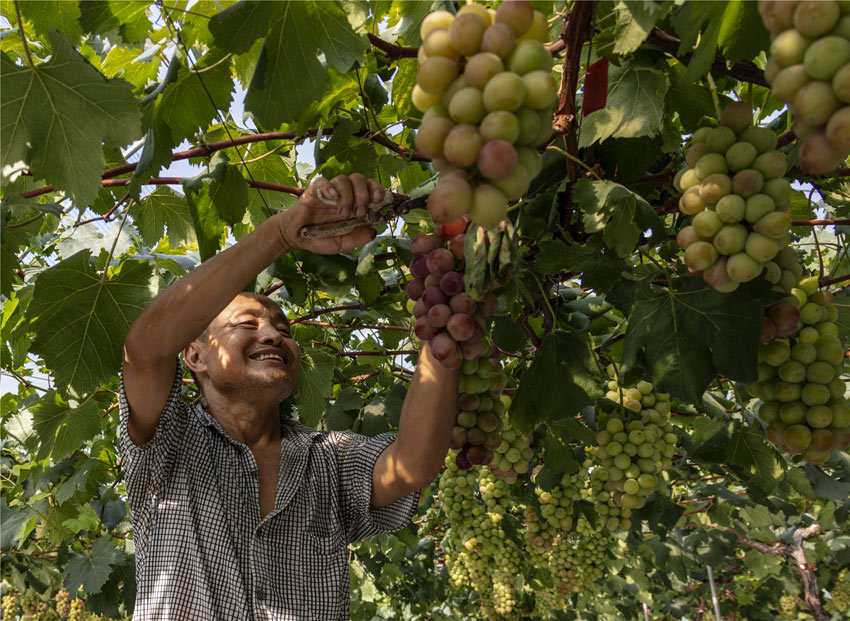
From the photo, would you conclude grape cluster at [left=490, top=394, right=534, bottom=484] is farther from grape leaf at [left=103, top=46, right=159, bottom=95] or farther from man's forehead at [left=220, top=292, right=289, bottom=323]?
grape leaf at [left=103, top=46, right=159, bottom=95]

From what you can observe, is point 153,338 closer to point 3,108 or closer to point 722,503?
point 3,108

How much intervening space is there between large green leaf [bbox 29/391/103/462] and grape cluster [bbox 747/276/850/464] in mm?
2712

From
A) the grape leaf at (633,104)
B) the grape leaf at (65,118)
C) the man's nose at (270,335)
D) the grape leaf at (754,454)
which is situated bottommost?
the grape leaf at (754,454)

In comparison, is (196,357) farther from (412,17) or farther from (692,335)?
(692,335)

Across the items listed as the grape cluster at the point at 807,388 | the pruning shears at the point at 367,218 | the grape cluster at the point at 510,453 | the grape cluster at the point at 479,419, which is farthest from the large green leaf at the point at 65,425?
the grape cluster at the point at 807,388

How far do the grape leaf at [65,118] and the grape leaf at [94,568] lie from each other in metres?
3.34

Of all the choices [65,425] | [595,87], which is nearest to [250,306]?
[65,425]

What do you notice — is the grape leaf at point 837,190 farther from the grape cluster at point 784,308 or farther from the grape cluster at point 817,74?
the grape cluster at point 817,74

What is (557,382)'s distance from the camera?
6.20ft

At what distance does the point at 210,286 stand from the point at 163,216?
124cm

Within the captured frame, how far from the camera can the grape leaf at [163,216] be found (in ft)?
8.94

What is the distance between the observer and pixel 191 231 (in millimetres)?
2887

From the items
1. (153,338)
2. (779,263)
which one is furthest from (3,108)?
(779,263)

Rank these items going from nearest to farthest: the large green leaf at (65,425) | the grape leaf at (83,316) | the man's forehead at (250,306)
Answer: the grape leaf at (83,316) < the man's forehead at (250,306) < the large green leaf at (65,425)
